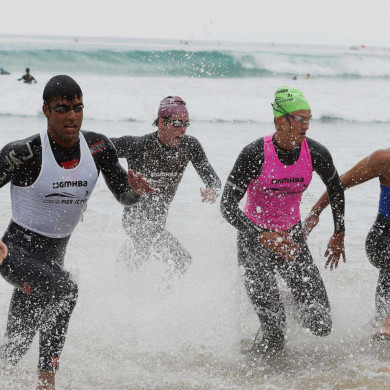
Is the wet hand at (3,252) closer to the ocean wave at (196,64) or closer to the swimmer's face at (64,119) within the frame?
the swimmer's face at (64,119)

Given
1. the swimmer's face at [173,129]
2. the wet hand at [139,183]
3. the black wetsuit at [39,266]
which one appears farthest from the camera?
the swimmer's face at [173,129]

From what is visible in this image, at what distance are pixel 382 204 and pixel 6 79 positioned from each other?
2394 cm

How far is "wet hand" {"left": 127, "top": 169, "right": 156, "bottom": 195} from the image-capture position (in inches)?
160

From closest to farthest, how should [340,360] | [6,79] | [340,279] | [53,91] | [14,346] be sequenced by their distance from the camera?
1. [53,91]
2. [14,346]
3. [340,360]
4. [340,279]
5. [6,79]

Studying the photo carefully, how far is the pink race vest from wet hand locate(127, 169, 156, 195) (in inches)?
39.8

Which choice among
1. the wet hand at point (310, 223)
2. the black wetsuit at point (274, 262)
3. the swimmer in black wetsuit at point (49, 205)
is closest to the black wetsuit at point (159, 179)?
the wet hand at point (310, 223)

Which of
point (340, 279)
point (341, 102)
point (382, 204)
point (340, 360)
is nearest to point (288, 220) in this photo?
point (382, 204)

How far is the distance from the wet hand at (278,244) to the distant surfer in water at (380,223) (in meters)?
0.66

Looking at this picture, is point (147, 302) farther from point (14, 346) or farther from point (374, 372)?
point (374, 372)

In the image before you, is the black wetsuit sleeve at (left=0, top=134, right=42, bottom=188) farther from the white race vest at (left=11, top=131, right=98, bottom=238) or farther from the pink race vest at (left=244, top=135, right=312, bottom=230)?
the pink race vest at (left=244, top=135, right=312, bottom=230)

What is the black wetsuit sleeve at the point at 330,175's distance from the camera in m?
4.80

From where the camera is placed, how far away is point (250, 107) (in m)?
21.0

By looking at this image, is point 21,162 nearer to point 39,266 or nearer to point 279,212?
point 39,266

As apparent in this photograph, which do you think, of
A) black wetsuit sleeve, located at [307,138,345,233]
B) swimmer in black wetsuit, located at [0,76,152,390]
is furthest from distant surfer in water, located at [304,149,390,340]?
swimmer in black wetsuit, located at [0,76,152,390]
